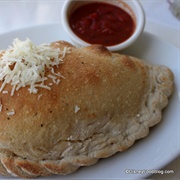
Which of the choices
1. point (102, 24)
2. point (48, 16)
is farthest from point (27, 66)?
point (48, 16)

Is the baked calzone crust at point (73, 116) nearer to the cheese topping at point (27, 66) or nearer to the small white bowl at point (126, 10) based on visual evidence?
the cheese topping at point (27, 66)

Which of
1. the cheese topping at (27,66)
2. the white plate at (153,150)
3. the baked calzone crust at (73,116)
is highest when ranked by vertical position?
the cheese topping at (27,66)

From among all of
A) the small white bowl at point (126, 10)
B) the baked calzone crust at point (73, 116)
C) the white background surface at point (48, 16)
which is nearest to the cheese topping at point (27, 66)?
the baked calzone crust at point (73, 116)

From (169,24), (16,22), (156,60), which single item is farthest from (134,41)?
(16,22)

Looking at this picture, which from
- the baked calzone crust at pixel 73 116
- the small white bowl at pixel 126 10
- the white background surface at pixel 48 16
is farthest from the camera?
the white background surface at pixel 48 16

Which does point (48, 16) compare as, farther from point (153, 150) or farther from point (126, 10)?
point (153, 150)
